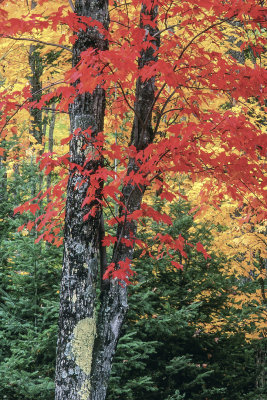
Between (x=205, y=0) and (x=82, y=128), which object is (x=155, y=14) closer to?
(x=205, y=0)

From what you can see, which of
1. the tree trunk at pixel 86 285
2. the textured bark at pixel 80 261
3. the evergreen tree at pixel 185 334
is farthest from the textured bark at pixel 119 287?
the evergreen tree at pixel 185 334

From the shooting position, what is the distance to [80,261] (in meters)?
3.91

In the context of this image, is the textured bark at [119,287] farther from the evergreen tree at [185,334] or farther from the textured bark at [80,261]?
the evergreen tree at [185,334]

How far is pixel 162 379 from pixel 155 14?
5159 mm

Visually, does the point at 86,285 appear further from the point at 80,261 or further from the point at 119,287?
the point at 119,287

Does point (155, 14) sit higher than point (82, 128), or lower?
higher

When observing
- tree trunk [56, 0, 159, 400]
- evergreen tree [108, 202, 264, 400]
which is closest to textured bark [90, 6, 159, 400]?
tree trunk [56, 0, 159, 400]

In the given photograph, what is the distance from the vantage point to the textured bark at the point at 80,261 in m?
3.83

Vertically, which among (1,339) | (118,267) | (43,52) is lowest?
(1,339)

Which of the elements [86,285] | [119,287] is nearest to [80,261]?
[86,285]

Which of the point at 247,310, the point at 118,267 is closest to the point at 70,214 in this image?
the point at 118,267

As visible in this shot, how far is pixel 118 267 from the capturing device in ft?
13.3

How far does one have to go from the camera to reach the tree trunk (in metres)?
3.83

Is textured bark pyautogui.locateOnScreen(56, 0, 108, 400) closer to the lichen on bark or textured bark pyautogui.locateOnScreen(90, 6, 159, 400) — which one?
the lichen on bark
